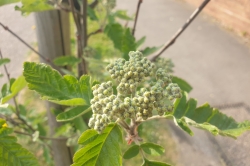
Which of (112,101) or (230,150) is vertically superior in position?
(112,101)

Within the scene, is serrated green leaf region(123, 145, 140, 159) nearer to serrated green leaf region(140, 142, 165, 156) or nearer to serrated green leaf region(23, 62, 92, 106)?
serrated green leaf region(140, 142, 165, 156)

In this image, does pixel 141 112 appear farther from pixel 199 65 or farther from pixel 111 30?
pixel 199 65

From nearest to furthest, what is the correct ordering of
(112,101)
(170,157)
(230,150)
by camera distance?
(112,101), (230,150), (170,157)


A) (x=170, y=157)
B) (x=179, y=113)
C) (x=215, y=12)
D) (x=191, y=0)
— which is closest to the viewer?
(x=179, y=113)

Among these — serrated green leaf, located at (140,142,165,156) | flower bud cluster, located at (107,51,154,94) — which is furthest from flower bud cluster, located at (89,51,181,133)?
serrated green leaf, located at (140,142,165,156)

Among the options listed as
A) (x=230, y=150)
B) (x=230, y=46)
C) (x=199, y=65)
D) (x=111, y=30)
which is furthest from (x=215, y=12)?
(x=111, y=30)

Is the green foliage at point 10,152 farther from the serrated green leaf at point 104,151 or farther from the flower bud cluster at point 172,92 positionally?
the flower bud cluster at point 172,92
